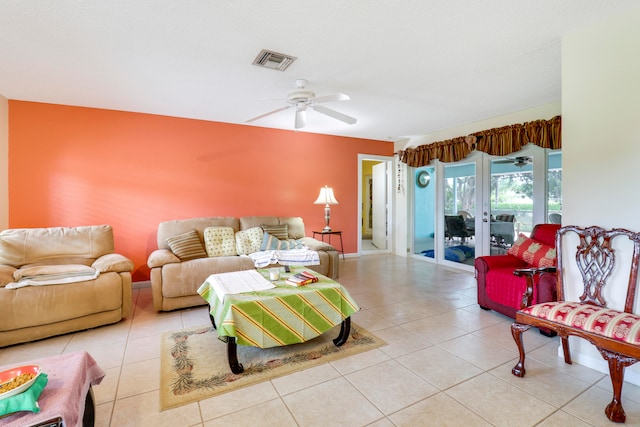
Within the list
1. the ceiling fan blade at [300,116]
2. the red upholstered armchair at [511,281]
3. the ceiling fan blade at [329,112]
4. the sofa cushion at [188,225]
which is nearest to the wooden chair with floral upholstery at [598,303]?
the red upholstered armchair at [511,281]

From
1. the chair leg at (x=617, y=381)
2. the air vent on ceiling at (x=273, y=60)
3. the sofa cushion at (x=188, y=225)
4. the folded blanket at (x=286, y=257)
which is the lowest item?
the chair leg at (x=617, y=381)

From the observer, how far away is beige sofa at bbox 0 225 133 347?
2.51m

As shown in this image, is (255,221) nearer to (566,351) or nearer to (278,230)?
(278,230)

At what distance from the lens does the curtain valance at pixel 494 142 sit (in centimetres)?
371

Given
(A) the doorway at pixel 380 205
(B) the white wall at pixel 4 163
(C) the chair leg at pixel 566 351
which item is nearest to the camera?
(C) the chair leg at pixel 566 351

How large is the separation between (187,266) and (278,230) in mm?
1602

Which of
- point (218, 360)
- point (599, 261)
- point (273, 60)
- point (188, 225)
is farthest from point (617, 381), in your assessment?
point (188, 225)

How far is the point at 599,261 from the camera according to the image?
2102mm

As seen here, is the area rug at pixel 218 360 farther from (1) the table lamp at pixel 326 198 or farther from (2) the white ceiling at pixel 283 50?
(1) the table lamp at pixel 326 198

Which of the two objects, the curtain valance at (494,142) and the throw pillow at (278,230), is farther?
the throw pillow at (278,230)

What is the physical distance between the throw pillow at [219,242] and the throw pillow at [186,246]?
12cm

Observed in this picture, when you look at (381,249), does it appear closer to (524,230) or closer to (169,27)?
(524,230)

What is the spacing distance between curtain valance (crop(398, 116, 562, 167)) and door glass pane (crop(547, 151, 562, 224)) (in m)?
0.36

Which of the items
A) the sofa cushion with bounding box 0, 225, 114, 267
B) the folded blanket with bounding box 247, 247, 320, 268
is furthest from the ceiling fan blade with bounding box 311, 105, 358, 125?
the sofa cushion with bounding box 0, 225, 114, 267
